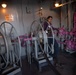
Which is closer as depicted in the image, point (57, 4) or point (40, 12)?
point (57, 4)

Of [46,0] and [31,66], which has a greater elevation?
[46,0]

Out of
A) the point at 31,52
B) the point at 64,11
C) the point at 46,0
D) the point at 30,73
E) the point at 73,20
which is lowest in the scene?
the point at 30,73

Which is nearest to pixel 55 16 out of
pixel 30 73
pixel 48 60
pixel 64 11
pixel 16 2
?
pixel 64 11

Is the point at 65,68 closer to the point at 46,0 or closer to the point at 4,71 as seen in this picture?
the point at 4,71

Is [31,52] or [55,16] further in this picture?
[55,16]

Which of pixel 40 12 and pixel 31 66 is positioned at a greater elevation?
pixel 40 12

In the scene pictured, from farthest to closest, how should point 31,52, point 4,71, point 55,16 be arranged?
point 55,16 < point 31,52 < point 4,71

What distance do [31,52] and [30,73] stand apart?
46.3 inches

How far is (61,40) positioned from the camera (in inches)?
201

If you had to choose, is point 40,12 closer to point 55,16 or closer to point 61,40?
point 55,16

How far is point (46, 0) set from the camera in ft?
17.7

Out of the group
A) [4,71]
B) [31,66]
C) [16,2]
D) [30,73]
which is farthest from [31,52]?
[16,2]

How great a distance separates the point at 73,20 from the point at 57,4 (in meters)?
0.97

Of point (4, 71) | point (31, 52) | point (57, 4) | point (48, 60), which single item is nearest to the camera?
point (4, 71)
